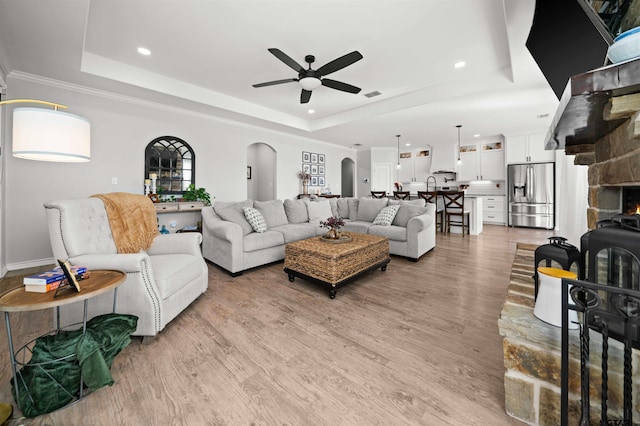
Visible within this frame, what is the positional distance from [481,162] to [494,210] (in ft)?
4.88

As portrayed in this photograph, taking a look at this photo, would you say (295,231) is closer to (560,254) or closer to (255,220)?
(255,220)

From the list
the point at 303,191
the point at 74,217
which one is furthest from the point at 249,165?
the point at 74,217

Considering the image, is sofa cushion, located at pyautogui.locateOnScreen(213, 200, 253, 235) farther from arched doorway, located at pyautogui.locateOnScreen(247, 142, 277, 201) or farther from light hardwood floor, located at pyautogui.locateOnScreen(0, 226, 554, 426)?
arched doorway, located at pyautogui.locateOnScreen(247, 142, 277, 201)

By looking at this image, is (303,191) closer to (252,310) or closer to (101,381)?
(252,310)

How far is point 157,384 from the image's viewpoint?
1.42 metres

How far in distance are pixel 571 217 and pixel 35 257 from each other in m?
7.28

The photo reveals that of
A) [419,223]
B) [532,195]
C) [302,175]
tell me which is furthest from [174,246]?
Result: [532,195]

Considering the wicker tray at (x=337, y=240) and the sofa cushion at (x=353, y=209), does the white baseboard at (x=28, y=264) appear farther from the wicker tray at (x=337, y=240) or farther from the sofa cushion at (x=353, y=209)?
the sofa cushion at (x=353, y=209)

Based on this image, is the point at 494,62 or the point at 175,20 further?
the point at 494,62

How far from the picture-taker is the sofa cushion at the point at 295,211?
4.51 m

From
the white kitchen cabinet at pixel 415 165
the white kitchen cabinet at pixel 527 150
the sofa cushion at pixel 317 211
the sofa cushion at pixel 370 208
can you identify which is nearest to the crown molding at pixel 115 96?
the sofa cushion at pixel 317 211

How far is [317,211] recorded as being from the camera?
486cm

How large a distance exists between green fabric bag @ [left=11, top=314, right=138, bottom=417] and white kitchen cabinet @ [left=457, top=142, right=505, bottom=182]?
8941 millimetres

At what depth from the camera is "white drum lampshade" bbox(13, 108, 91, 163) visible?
4.12 feet
